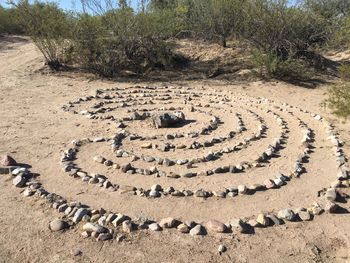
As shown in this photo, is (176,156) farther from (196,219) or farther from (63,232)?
(63,232)

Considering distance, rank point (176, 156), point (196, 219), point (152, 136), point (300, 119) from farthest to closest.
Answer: point (300, 119) → point (152, 136) → point (176, 156) → point (196, 219)

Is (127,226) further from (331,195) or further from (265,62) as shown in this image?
(265,62)

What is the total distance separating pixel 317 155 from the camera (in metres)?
6.48

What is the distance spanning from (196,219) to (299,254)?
45.2 inches

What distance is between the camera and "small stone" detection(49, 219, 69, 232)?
444 centimetres

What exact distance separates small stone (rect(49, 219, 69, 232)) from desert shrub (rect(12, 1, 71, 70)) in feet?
28.7

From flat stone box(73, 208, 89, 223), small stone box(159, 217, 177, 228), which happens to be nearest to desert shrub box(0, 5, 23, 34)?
flat stone box(73, 208, 89, 223)

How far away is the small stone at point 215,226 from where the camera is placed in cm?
445

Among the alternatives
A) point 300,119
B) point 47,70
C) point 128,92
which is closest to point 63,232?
point 300,119

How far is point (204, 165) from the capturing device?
6.09 meters

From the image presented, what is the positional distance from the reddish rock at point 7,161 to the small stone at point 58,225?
5.82ft

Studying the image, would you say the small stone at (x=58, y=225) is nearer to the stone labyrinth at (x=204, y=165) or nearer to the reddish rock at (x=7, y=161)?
the stone labyrinth at (x=204, y=165)

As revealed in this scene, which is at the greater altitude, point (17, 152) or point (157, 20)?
point (157, 20)

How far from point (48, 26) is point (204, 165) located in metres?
8.11
